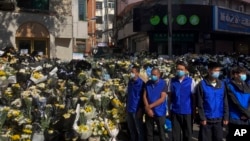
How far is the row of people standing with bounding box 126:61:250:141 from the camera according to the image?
6105mm

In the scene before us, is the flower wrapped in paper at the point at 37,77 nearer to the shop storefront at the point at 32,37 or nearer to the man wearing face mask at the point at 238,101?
the man wearing face mask at the point at 238,101

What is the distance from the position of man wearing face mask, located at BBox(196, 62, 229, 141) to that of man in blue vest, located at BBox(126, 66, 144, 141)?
122cm

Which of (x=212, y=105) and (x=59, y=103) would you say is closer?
(x=212, y=105)

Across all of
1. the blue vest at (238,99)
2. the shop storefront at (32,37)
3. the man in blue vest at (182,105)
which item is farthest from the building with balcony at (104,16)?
the blue vest at (238,99)

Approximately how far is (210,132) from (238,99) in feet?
2.17

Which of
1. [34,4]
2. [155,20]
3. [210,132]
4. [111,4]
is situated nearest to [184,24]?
[155,20]

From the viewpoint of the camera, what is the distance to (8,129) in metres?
6.66

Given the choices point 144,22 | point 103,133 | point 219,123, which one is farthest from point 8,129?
point 144,22

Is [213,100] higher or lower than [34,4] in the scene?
lower

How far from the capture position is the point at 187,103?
6695mm

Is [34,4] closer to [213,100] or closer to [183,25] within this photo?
[183,25]

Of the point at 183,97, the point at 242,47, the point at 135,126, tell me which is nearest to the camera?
the point at 183,97

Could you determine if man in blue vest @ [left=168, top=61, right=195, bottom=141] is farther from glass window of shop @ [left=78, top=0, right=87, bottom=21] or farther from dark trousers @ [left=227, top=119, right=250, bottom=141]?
glass window of shop @ [left=78, top=0, right=87, bottom=21]

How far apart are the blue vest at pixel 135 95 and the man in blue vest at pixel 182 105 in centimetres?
63
